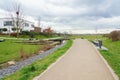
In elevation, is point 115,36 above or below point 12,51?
above

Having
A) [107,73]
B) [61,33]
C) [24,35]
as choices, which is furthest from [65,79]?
[61,33]

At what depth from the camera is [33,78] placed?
10953mm

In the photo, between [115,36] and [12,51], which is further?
[115,36]

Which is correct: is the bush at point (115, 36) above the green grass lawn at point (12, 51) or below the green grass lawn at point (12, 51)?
above

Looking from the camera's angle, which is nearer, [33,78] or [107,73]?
[33,78]

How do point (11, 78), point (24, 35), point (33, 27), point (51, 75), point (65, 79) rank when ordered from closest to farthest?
point (65, 79) < point (51, 75) < point (11, 78) < point (24, 35) < point (33, 27)

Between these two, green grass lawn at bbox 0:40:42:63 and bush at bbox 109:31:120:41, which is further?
bush at bbox 109:31:120:41

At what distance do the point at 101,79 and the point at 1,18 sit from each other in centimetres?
9200

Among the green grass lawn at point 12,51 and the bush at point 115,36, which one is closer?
the green grass lawn at point 12,51

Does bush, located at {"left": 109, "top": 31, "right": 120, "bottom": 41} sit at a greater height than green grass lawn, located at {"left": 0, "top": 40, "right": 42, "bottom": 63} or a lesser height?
greater

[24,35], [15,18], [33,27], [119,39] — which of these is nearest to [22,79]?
[119,39]

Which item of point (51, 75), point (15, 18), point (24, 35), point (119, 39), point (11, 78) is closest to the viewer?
point (51, 75)

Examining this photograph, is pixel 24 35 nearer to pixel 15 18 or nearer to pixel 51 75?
pixel 15 18

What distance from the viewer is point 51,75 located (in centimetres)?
1159
